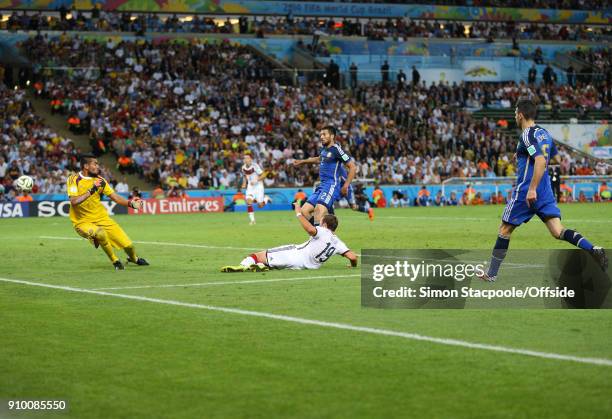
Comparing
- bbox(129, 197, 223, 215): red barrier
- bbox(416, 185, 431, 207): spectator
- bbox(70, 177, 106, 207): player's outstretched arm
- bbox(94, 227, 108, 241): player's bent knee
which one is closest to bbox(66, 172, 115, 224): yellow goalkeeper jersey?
bbox(70, 177, 106, 207): player's outstretched arm

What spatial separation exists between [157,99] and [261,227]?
2234cm

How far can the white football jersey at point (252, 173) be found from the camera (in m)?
34.2

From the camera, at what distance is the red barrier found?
44.2 metres

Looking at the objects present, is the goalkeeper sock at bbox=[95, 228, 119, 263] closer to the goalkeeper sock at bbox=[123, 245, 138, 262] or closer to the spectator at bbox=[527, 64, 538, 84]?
the goalkeeper sock at bbox=[123, 245, 138, 262]

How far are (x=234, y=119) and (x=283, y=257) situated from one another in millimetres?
36881

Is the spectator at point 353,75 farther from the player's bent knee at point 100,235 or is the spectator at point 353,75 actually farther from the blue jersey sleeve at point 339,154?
the player's bent knee at point 100,235

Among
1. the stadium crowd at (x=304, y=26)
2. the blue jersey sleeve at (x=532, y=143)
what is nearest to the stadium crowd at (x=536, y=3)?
the stadium crowd at (x=304, y=26)

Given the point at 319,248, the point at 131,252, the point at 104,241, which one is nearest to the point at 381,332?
the point at 319,248

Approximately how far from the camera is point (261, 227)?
3138cm

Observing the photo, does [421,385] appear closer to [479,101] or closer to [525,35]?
[479,101]

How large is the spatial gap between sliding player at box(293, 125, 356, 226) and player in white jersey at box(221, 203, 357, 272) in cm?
221

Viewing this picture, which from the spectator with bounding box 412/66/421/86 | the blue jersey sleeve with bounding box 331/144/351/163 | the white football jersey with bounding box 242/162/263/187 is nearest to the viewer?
the blue jersey sleeve with bounding box 331/144/351/163

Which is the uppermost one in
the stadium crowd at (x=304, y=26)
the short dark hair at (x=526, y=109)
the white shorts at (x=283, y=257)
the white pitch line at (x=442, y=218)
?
the stadium crowd at (x=304, y=26)

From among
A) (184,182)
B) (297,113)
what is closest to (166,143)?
(184,182)
